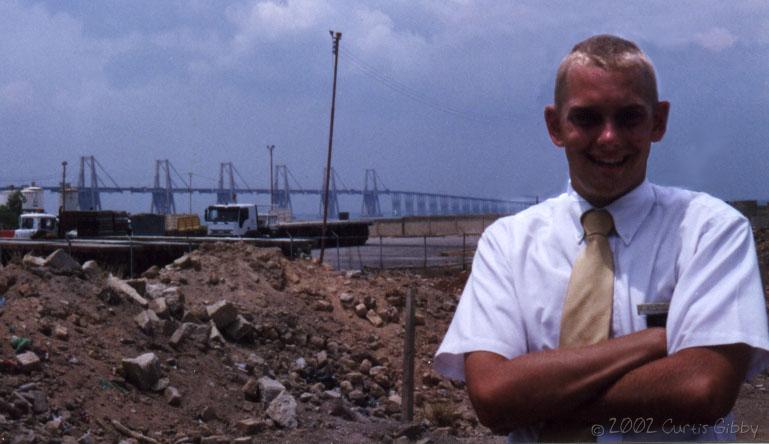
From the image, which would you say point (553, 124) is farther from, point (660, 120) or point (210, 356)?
point (210, 356)

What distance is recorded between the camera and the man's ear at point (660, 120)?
6.14 feet

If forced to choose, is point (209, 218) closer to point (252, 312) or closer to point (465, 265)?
point (465, 265)

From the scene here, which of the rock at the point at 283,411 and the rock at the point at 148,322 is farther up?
the rock at the point at 148,322

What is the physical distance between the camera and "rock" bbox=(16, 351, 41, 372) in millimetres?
8914

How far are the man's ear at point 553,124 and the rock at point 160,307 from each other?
1078cm

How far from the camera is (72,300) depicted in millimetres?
11195

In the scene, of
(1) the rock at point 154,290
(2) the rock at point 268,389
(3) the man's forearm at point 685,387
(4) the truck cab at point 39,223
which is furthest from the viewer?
(4) the truck cab at point 39,223

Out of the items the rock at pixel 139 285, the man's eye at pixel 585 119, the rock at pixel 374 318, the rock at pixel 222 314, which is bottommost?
the rock at pixel 374 318

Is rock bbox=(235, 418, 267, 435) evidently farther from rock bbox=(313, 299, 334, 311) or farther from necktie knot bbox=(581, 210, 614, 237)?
necktie knot bbox=(581, 210, 614, 237)

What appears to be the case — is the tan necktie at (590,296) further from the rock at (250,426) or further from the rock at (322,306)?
the rock at (322,306)

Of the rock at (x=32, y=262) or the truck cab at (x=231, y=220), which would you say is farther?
the truck cab at (x=231, y=220)

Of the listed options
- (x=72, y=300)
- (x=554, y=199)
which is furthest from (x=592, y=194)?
(x=72, y=300)

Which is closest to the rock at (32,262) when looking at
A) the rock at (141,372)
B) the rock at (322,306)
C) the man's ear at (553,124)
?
the rock at (141,372)

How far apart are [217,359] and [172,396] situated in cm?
194
